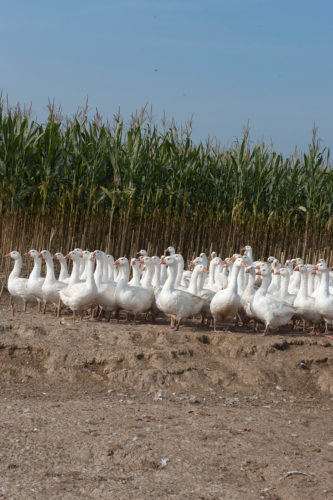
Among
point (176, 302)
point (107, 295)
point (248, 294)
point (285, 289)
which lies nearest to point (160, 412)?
point (176, 302)

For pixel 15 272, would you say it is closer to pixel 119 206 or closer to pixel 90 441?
pixel 119 206

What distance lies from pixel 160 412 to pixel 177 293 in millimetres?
3260

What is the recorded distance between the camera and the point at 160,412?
24.9 feet

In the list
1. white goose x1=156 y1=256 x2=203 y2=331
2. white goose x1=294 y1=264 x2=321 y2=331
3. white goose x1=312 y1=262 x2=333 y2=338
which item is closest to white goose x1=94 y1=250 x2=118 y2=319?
white goose x1=156 y1=256 x2=203 y2=331

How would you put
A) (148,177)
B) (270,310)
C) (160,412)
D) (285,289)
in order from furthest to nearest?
(148,177), (285,289), (270,310), (160,412)

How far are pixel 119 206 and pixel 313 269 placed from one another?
591 cm

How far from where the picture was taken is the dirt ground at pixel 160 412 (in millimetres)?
5605

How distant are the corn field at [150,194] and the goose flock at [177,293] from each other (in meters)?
2.94

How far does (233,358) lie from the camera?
31.6 feet

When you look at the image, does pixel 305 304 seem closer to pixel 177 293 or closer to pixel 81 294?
pixel 177 293

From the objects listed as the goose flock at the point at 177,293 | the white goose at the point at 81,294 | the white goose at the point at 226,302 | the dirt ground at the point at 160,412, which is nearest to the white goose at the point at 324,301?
the goose flock at the point at 177,293

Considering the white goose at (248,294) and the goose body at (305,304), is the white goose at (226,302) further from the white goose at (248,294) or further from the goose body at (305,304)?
the goose body at (305,304)

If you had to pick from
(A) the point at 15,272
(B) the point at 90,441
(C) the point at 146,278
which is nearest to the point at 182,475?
(B) the point at 90,441

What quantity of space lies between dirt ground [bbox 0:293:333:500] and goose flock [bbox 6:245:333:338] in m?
0.37
